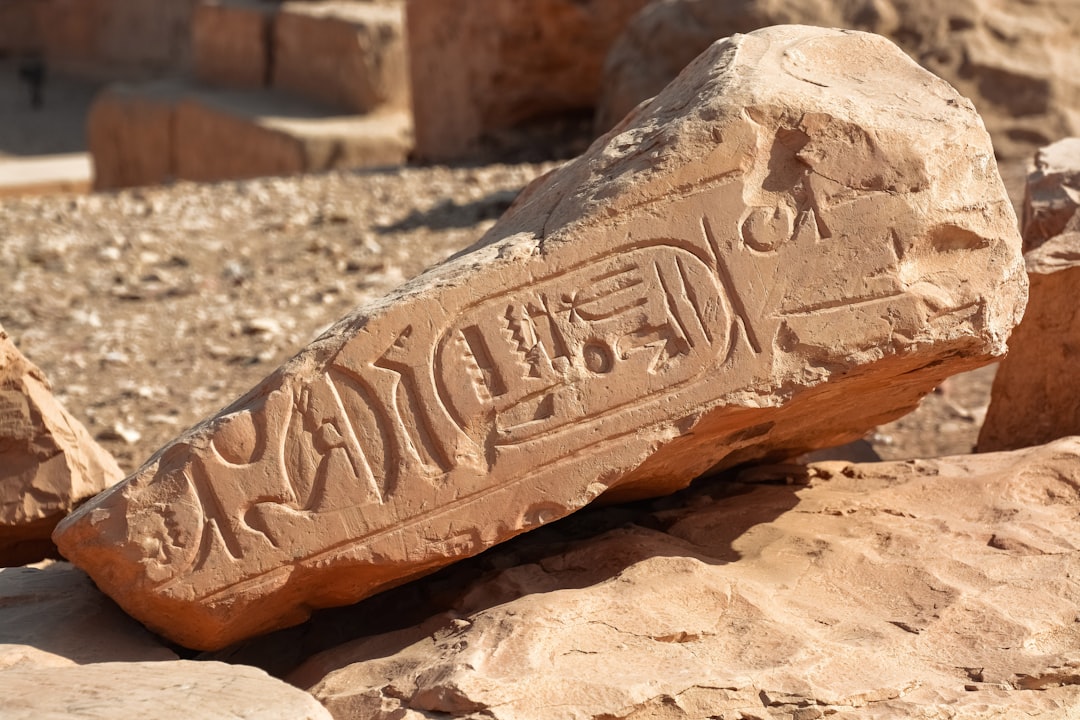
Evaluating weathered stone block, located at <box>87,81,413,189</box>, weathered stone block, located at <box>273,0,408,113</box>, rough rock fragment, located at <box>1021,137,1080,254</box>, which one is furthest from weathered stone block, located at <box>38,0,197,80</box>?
rough rock fragment, located at <box>1021,137,1080,254</box>

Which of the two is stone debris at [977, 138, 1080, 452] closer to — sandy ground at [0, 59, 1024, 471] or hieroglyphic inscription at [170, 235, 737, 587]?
sandy ground at [0, 59, 1024, 471]

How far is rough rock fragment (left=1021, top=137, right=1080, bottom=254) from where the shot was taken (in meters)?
3.88

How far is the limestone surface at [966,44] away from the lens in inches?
265

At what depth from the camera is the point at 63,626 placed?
10.1 feet

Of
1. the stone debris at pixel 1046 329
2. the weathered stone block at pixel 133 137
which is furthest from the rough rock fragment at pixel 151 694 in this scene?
the weathered stone block at pixel 133 137

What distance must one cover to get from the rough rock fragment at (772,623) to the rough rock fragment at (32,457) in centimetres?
95

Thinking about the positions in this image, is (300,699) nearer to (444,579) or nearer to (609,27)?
(444,579)

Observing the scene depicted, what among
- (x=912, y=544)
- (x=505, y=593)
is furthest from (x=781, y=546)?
(x=505, y=593)

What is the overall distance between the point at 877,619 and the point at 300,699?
4.13 feet

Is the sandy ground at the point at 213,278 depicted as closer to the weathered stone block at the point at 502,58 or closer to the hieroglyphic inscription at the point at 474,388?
the weathered stone block at the point at 502,58

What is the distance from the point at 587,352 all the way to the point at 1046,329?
1728mm

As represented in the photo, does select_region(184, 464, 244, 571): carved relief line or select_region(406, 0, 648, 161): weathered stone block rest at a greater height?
select_region(406, 0, 648, 161): weathered stone block

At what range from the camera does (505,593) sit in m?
3.11

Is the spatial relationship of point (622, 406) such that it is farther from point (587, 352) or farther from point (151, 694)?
point (151, 694)
